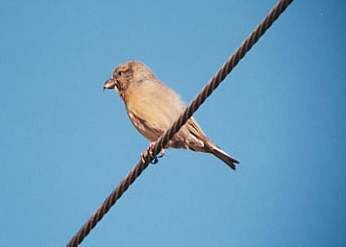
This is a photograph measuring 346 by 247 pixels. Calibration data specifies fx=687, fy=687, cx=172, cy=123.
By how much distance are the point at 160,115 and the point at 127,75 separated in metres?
1.08

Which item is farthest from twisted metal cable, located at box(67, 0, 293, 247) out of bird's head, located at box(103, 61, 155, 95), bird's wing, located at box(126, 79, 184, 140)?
bird's head, located at box(103, 61, 155, 95)

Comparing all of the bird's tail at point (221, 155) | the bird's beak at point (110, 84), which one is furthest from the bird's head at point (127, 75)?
the bird's tail at point (221, 155)

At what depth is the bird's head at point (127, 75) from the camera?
7.29 m

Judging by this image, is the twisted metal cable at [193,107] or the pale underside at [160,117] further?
the pale underside at [160,117]

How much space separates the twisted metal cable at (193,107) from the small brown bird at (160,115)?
1.42 metres

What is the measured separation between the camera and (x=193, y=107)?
13.6ft

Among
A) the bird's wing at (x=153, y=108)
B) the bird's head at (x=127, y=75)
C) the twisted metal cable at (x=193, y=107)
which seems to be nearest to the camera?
the twisted metal cable at (x=193, y=107)

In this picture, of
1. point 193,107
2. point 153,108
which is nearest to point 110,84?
point 153,108

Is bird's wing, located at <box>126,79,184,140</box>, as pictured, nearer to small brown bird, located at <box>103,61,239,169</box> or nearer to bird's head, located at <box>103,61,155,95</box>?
small brown bird, located at <box>103,61,239,169</box>

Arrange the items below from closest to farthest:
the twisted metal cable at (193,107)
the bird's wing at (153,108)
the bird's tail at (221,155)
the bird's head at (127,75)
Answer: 1. the twisted metal cable at (193,107)
2. the bird's wing at (153,108)
3. the bird's tail at (221,155)
4. the bird's head at (127,75)

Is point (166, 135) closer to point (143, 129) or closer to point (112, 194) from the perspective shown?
point (112, 194)

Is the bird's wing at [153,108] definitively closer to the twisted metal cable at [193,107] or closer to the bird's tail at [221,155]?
the bird's tail at [221,155]

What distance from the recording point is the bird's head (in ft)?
23.9

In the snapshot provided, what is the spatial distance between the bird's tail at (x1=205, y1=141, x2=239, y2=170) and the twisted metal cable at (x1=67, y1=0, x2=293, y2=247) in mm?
1660
